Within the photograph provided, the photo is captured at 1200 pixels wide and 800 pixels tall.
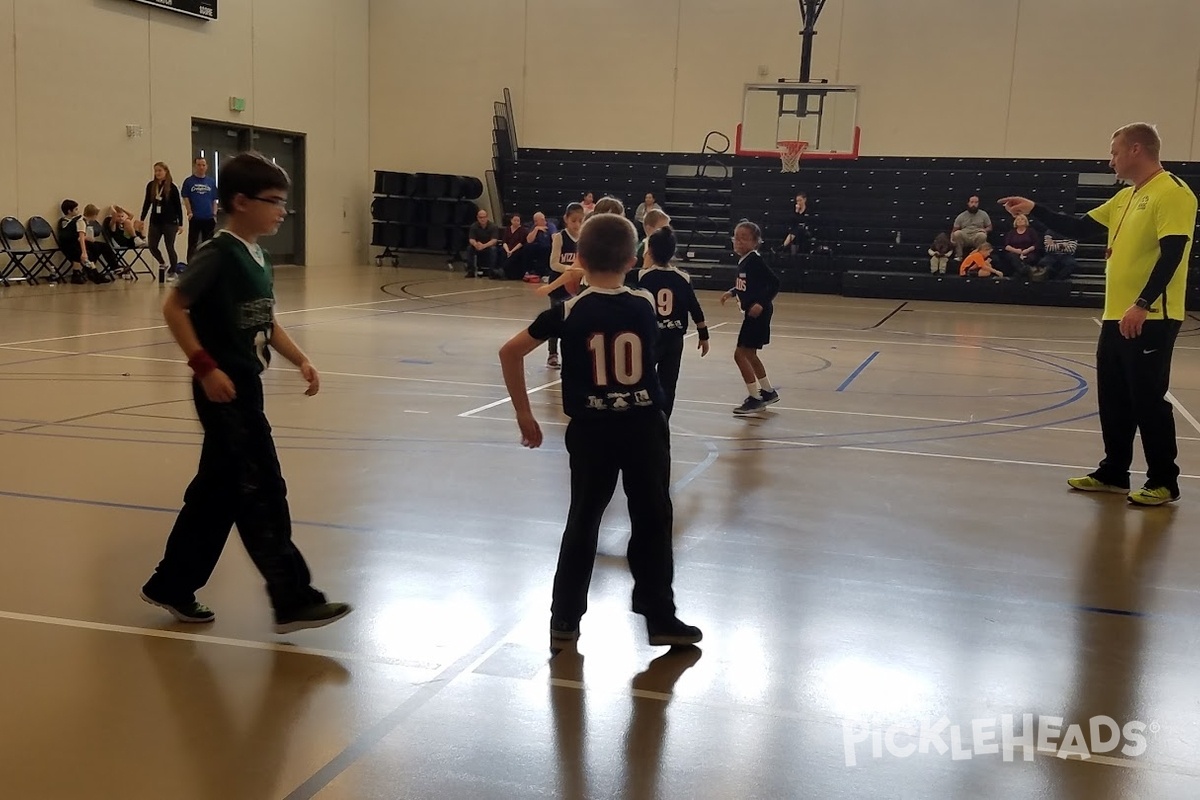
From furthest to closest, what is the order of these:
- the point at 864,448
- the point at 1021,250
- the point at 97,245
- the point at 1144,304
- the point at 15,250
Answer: the point at 1021,250, the point at 97,245, the point at 15,250, the point at 864,448, the point at 1144,304

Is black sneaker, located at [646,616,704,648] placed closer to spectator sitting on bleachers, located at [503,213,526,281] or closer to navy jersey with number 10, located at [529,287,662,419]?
navy jersey with number 10, located at [529,287,662,419]

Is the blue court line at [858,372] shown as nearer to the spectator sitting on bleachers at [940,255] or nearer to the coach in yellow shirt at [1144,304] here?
the coach in yellow shirt at [1144,304]

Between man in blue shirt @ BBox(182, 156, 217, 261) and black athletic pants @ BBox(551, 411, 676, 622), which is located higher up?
man in blue shirt @ BBox(182, 156, 217, 261)

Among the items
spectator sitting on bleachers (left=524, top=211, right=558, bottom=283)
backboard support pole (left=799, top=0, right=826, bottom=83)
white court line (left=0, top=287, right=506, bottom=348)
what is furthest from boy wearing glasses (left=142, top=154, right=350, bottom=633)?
backboard support pole (left=799, top=0, right=826, bottom=83)

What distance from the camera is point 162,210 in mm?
18125

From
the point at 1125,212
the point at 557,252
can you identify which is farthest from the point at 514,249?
the point at 1125,212

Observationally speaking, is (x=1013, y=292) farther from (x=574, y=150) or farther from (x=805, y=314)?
(x=574, y=150)

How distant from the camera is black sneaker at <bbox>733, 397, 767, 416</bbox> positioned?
27.4 ft

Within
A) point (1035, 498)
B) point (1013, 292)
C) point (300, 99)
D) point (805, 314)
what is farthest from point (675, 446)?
point (300, 99)

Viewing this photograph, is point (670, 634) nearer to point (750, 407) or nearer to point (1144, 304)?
point (1144, 304)

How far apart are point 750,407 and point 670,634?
4835 mm

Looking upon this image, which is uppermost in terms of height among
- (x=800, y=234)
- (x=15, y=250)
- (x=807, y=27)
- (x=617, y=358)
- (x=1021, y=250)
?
(x=807, y=27)

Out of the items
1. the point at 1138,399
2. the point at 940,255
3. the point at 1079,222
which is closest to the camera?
the point at 1138,399

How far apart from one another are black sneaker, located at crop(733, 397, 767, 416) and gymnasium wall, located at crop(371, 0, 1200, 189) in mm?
16911
